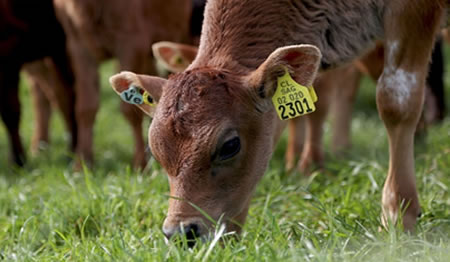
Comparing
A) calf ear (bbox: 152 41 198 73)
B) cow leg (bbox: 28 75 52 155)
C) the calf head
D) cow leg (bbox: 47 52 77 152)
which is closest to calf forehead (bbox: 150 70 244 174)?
the calf head

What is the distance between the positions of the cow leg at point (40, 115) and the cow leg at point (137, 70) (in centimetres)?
238

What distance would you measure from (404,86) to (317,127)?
226 centimetres

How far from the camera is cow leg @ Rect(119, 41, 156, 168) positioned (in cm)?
643

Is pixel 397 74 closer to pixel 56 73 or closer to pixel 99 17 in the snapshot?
pixel 99 17

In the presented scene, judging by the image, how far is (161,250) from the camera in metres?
3.08

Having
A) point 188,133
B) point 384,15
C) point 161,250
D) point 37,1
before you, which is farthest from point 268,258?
point 37,1

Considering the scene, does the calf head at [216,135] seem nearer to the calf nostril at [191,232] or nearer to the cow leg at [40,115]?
the calf nostril at [191,232]

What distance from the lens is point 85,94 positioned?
22.0ft

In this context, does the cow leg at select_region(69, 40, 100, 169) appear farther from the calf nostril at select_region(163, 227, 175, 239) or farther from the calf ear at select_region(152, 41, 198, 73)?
the calf nostril at select_region(163, 227, 175, 239)

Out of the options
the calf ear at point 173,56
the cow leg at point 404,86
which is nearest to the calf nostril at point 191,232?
the cow leg at point 404,86

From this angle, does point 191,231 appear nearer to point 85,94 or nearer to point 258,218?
point 258,218

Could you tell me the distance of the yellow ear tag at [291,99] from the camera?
12.0 feet

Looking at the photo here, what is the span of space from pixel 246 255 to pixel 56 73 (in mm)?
5486

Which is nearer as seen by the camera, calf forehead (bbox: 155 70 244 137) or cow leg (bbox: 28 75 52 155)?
calf forehead (bbox: 155 70 244 137)
